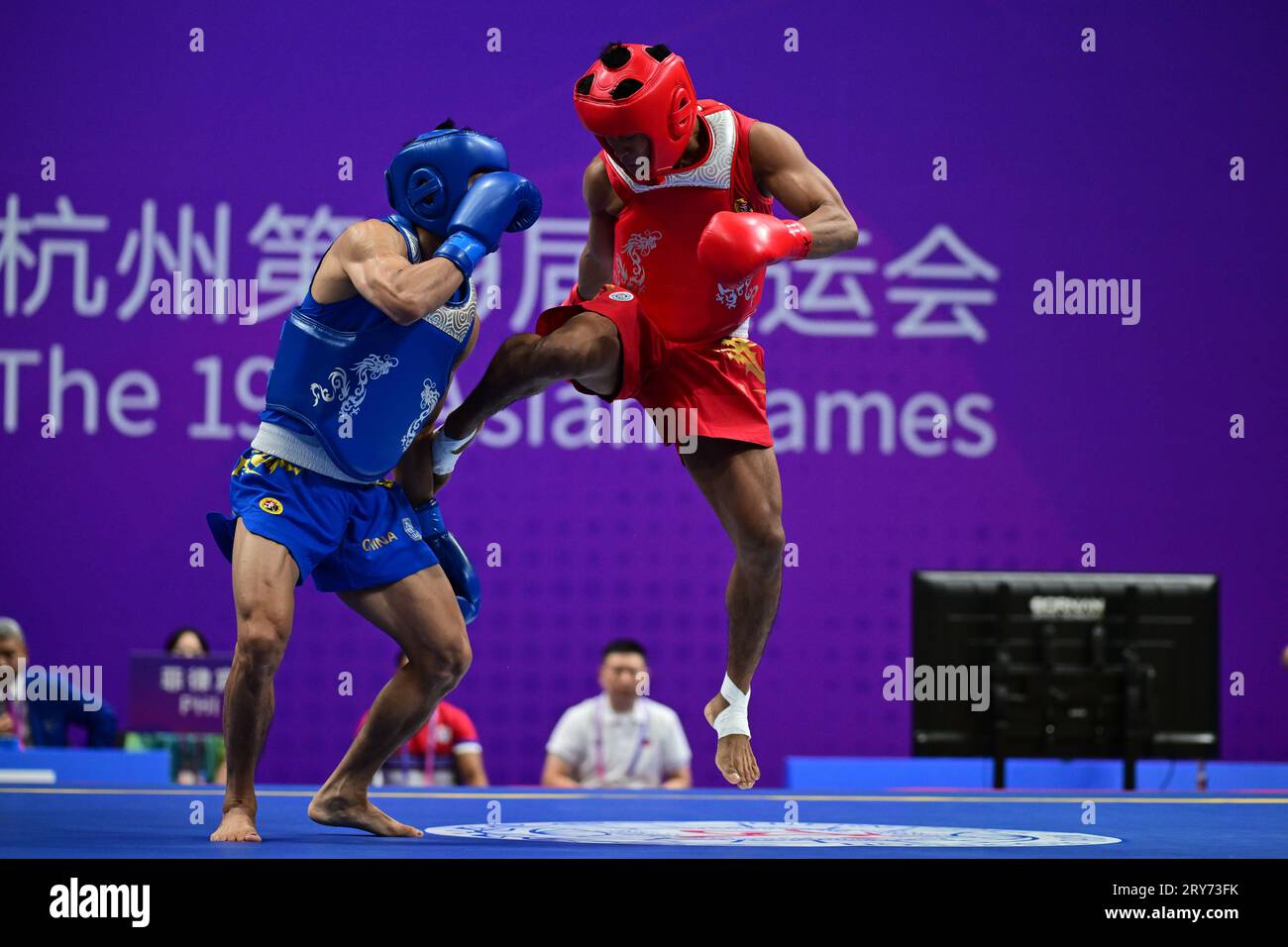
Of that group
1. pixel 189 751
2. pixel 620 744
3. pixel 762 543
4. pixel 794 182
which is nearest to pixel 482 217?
pixel 794 182

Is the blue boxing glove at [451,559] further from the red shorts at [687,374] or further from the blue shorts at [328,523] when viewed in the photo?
the red shorts at [687,374]

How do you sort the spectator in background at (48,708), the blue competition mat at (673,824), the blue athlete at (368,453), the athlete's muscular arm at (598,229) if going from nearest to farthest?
the blue competition mat at (673,824) → the blue athlete at (368,453) → the athlete's muscular arm at (598,229) → the spectator in background at (48,708)

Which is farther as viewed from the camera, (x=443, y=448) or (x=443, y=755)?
(x=443, y=755)

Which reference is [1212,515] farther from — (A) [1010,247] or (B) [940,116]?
(B) [940,116]

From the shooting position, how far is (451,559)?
4.11 meters

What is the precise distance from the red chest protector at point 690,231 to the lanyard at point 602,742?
9.99 feet

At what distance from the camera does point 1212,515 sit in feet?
26.8

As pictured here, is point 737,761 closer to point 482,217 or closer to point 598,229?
point 598,229

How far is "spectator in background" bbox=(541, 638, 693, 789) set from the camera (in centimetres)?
679

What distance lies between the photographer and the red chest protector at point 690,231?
4.05 m

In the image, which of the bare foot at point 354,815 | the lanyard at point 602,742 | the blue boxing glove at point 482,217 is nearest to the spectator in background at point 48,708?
the lanyard at point 602,742

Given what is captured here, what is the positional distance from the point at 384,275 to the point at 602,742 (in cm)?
379
